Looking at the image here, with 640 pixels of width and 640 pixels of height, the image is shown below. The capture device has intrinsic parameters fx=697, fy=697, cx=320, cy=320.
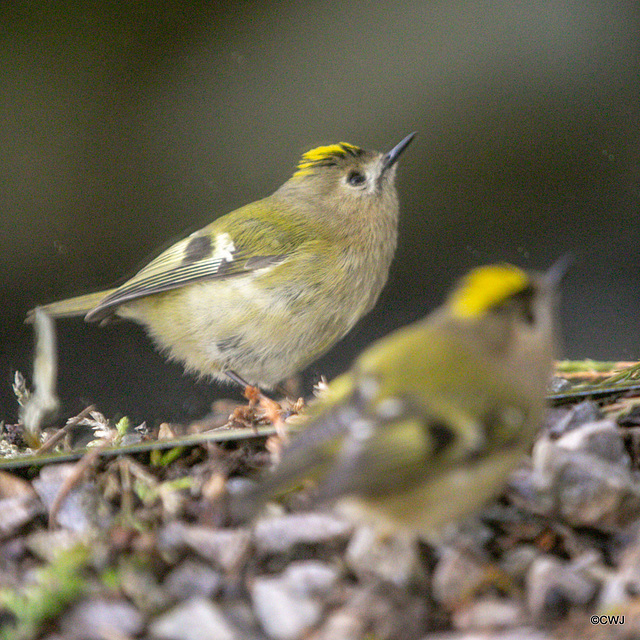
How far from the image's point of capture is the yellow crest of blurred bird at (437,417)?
835mm

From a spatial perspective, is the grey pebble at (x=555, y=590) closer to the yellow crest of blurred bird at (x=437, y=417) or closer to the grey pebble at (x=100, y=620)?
the yellow crest of blurred bird at (x=437, y=417)

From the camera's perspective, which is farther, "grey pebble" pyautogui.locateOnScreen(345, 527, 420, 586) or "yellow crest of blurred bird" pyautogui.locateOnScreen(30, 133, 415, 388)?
"yellow crest of blurred bird" pyautogui.locateOnScreen(30, 133, 415, 388)

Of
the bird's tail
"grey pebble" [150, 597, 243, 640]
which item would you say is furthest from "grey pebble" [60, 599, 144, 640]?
the bird's tail

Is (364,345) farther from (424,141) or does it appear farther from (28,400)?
(28,400)

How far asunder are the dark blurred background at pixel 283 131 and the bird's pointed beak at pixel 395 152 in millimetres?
14

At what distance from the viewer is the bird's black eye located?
1495 mm

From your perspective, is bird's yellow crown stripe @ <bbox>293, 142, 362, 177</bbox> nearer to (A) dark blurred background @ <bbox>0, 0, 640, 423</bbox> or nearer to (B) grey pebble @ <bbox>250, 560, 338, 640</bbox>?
(A) dark blurred background @ <bbox>0, 0, 640, 423</bbox>

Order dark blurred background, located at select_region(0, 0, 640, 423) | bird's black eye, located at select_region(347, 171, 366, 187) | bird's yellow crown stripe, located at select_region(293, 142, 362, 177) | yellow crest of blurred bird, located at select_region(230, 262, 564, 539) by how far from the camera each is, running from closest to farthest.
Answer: yellow crest of blurred bird, located at select_region(230, 262, 564, 539), dark blurred background, located at select_region(0, 0, 640, 423), bird's yellow crown stripe, located at select_region(293, 142, 362, 177), bird's black eye, located at select_region(347, 171, 366, 187)

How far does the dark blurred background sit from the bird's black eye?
127mm

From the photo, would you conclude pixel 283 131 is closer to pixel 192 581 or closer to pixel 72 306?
pixel 72 306

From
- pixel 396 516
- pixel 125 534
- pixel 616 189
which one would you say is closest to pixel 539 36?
pixel 616 189

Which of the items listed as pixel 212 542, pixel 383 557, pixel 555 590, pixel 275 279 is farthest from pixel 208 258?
pixel 555 590

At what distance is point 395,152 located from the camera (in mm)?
1359

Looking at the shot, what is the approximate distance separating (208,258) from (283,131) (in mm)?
389
